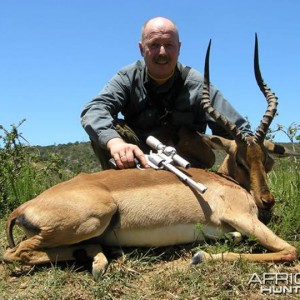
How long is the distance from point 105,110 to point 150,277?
228 cm

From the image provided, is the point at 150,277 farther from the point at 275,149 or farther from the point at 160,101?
the point at 160,101

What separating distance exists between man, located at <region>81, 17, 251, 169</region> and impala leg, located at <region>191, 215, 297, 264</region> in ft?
5.18

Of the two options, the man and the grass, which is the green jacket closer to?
the man

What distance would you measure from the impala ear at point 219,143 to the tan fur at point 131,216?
0.68 metres

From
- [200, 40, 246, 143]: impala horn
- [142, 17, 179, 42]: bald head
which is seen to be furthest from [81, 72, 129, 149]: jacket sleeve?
[200, 40, 246, 143]: impala horn

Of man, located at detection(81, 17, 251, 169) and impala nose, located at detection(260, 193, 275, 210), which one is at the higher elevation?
man, located at detection(81, 17, 251, 169)

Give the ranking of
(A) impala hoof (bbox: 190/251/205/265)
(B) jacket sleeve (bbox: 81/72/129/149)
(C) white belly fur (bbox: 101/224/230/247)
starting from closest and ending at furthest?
(A) impala hoof (bbox: 190/251/205/265) → (C) white belly fur (bbox: 101/224/230/247) → (B) jacket sleeve (bbox: 81/72/129/149)

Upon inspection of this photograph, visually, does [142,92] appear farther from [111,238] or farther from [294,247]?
[294,247]

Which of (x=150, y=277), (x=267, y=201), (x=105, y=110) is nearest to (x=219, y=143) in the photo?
(x=267, y=201)

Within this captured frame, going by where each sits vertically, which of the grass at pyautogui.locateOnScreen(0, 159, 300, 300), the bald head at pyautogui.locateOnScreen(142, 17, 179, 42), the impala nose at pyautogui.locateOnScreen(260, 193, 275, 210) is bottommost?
the grass at pyautogui.locateOnScreen(0, 159, 300, 300)

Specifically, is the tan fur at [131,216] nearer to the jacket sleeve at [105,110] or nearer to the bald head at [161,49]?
the jacket sleeve at [105,110]

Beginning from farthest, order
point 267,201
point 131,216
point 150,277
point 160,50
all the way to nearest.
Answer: point 160,50
point 267,201
point 131,216
point 150,277

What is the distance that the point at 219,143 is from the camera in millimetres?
5656

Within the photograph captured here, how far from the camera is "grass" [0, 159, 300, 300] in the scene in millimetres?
3732
